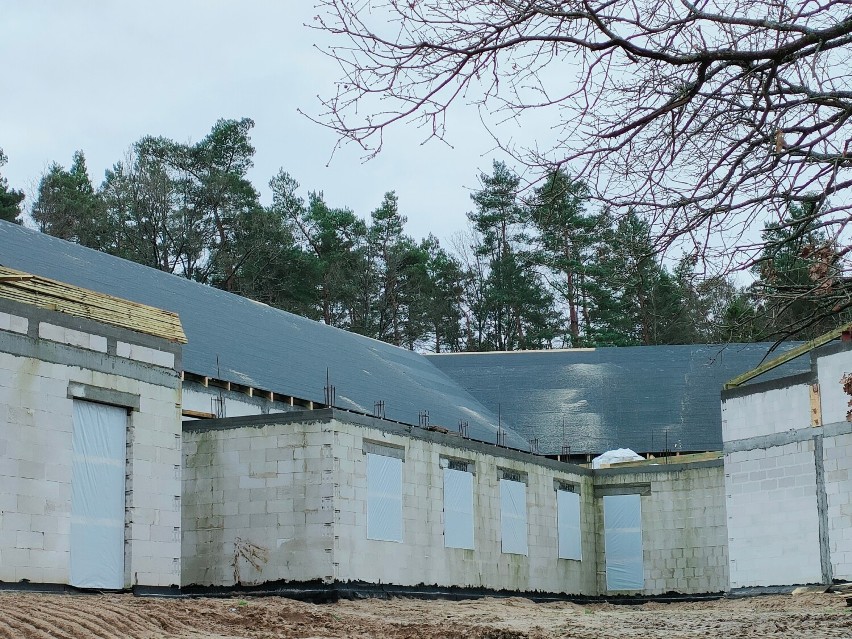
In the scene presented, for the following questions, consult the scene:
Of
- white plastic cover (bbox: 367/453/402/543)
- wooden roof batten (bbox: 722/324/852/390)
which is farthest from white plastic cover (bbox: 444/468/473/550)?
wooden roof batten (bbox: 722/324/852/390)

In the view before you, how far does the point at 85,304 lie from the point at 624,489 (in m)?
17.0

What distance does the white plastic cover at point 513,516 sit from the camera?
91.6ft

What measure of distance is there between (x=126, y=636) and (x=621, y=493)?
20.2 metres

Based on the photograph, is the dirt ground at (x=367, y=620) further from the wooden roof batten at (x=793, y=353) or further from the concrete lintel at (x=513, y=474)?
the concrete lintel at (x=513, y=474)

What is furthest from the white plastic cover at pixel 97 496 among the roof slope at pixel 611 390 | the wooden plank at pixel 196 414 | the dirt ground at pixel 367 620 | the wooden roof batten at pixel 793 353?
the roof slope at pixel 611 390

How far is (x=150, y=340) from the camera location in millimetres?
20141

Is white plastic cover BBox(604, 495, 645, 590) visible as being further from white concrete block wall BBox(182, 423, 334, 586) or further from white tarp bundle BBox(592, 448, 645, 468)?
white concrete block wall BBox(182, 423, 334, 586)

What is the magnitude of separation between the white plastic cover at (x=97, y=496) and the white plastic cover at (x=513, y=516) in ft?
36.1

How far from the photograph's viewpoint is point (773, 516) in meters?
26.6

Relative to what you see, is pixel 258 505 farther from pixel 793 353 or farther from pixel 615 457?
pixel 615 457

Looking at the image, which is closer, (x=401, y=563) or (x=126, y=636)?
(x=126, y=636)

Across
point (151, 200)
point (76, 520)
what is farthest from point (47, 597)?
point (151, 200)

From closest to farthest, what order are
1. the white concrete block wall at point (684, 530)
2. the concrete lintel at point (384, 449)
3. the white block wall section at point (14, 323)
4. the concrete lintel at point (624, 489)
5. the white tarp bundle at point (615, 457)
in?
the white block wall section at point (14, 323) → the concrete lintel at point (384, 449) → the white concrete block wall at point (684, 530) → the concrete lintel at point (624, 489) → the white tarp bundle at point (615, 457)

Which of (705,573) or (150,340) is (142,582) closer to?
(150,340)
